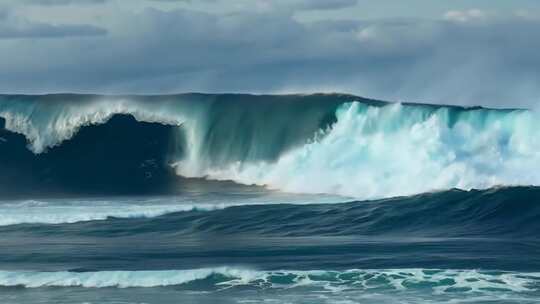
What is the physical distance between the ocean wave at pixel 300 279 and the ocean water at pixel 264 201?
39 millimetres

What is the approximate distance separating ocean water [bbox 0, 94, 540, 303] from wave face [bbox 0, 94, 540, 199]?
54 millimetres

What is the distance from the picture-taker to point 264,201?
29766 mm

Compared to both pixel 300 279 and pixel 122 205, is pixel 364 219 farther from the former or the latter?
pixel 300 279

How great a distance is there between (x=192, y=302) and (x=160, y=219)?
9.45 m

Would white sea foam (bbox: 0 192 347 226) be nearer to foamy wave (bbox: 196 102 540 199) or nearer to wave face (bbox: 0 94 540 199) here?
foamy wave (bbox: 196 102 540 199)

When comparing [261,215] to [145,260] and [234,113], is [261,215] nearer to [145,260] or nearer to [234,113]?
[145,260]

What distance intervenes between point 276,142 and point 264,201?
5510 mm

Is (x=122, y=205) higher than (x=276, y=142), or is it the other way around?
(x=276, y=142)

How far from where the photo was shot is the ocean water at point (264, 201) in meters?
18.2

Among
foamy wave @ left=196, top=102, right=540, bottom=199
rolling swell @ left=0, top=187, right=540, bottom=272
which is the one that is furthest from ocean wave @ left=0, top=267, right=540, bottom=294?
foamy wave @ left=196, top=102, right=540, bottom=199

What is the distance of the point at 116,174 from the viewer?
34.3 m

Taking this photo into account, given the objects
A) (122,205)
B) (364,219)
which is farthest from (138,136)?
(364,219)

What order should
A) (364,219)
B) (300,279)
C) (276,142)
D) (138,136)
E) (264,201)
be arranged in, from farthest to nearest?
(138,136) < (276,142) < (264,201) < (364,219) < (300,279)

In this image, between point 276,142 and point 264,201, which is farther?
point 276,142
